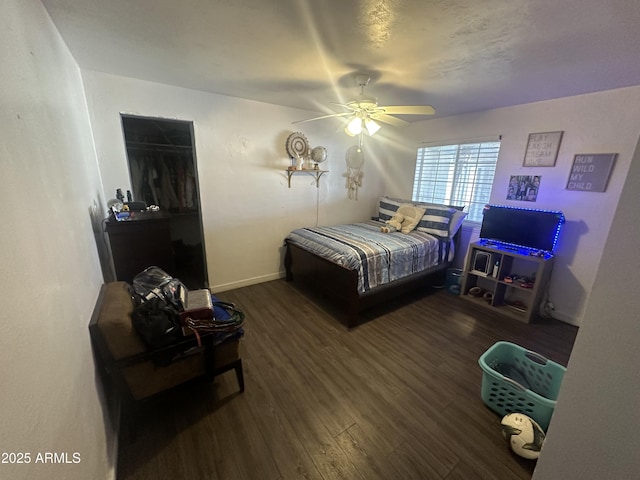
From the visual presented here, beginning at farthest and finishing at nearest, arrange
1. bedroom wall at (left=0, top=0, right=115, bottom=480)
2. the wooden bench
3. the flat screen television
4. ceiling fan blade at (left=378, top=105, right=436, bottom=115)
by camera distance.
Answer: the flat screen television
ceiling fan blade at (left=378, top=105, right=436, bottom=115)
the wooden bench
bedroom wall at (left=0, top=0, right=115, bottom=480)

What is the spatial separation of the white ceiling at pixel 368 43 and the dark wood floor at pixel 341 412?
7.73 ft

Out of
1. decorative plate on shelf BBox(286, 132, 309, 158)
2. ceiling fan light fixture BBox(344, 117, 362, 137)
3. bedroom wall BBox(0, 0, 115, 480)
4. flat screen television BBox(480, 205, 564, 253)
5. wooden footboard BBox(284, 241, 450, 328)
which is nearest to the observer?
bedroom wall BBox(0, 0, 115, 480)

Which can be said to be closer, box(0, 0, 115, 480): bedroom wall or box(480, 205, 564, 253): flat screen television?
box(0, 0, 115, 480): bedroom wall

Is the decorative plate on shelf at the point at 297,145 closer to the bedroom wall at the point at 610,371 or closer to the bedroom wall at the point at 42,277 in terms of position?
the bedroom wall at the point at 42,277

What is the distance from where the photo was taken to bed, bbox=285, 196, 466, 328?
2.56 metres

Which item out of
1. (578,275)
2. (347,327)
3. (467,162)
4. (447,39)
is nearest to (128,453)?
(347,327)

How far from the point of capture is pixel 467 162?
3516mm

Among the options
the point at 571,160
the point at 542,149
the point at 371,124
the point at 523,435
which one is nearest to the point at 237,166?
the point at 371,124

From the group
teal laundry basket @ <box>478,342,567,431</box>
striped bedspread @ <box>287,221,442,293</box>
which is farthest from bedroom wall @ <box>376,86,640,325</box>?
striped bedspread @ <box>287,221,442,293</box>

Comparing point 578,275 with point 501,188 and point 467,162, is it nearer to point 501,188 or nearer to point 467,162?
point 501,188

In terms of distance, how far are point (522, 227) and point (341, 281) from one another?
2184 mm

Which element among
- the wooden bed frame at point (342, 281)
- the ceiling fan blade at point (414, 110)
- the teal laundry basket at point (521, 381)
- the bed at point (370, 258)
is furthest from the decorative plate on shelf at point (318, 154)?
the teal laundry basket at point (521, 381)

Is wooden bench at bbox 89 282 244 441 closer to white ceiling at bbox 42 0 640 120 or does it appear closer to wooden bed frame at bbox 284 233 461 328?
wooden bed frame at bbox 284 233 461 328

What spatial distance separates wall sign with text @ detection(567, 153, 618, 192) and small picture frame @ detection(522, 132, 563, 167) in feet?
0.67
